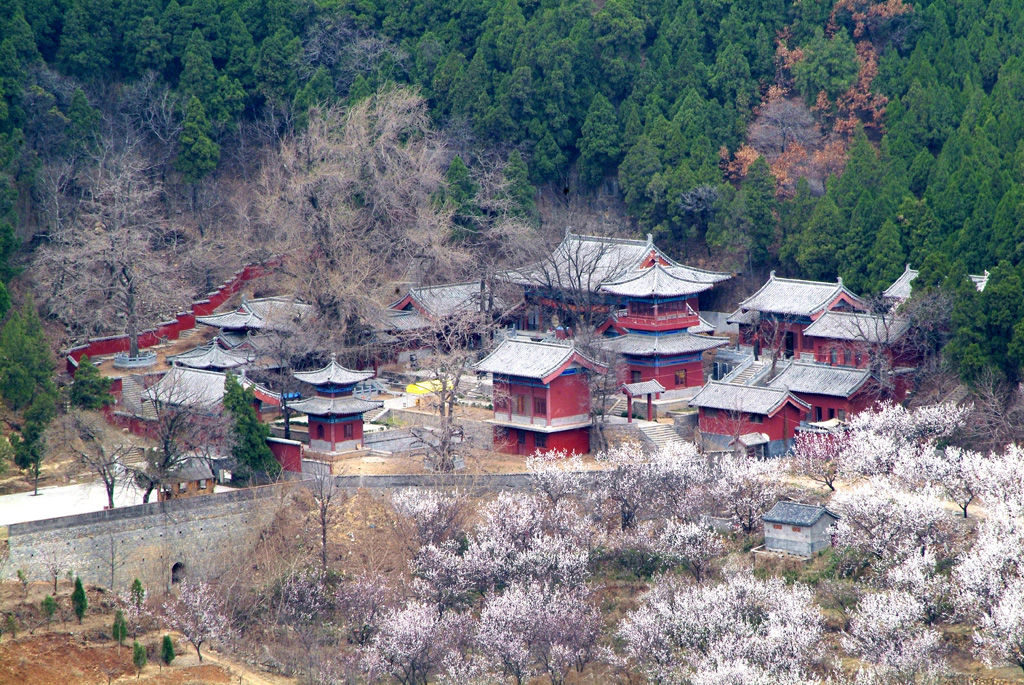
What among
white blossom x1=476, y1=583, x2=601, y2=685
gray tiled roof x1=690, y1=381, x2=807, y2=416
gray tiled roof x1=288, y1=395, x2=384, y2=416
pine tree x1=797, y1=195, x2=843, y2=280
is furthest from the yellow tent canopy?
white blossom x1=476, y1=583, x2=601, y2=685

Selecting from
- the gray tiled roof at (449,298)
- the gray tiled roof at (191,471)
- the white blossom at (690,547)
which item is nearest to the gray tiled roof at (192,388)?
the gray tiled roof at (191,471)

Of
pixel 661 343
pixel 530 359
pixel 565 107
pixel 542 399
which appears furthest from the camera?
pixel 565 107

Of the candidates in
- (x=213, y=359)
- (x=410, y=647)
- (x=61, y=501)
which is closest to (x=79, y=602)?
(x=61, y=501)

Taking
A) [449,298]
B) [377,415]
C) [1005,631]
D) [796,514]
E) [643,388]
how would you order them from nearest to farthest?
[1005,631]
[796,514]
[643,388]
[377,415]
[449,298]

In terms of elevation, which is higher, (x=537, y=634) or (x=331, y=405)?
(x=331, y=405)

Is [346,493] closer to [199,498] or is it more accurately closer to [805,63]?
[199,498]

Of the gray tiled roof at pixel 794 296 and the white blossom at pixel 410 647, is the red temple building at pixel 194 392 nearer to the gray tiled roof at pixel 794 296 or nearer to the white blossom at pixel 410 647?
the white blossom at pixel 410 647

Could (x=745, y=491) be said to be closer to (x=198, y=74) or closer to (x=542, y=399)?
(x=542, y=399)
